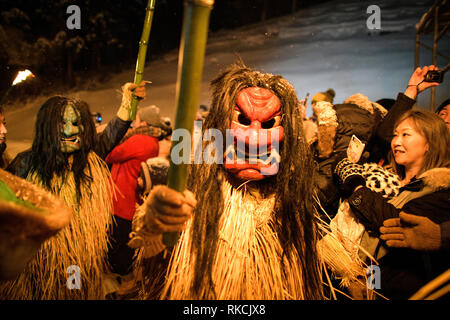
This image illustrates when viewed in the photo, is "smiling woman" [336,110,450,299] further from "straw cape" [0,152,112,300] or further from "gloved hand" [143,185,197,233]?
"straw cape" [0,152,112,300]

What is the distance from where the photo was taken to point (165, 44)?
85.5 inches

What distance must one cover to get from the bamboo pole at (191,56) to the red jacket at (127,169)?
1258mm

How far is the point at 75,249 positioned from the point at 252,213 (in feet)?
3.01

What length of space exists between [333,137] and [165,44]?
1545 mm

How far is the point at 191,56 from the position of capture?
559mm

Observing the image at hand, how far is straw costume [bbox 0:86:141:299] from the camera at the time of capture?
47.2 inches

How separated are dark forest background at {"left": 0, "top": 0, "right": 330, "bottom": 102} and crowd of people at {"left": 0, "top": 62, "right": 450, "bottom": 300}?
81 cm

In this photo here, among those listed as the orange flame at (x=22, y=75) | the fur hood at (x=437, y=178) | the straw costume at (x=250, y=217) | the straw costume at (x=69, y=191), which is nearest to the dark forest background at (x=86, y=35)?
the orange flame at (x=22, y=75)

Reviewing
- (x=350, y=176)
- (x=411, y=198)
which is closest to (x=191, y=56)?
(x=350, y=176)

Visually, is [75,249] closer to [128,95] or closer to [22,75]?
[128,95]

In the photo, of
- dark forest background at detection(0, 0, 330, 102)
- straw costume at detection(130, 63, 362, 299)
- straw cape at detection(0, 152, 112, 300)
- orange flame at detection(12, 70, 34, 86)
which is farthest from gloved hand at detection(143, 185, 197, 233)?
dark forest background at detection(0, 0, 330, 102)

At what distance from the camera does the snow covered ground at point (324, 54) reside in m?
2.68

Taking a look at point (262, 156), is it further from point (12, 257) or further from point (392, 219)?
point (12, 257)

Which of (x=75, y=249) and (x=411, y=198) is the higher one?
(x=411, y=198)
